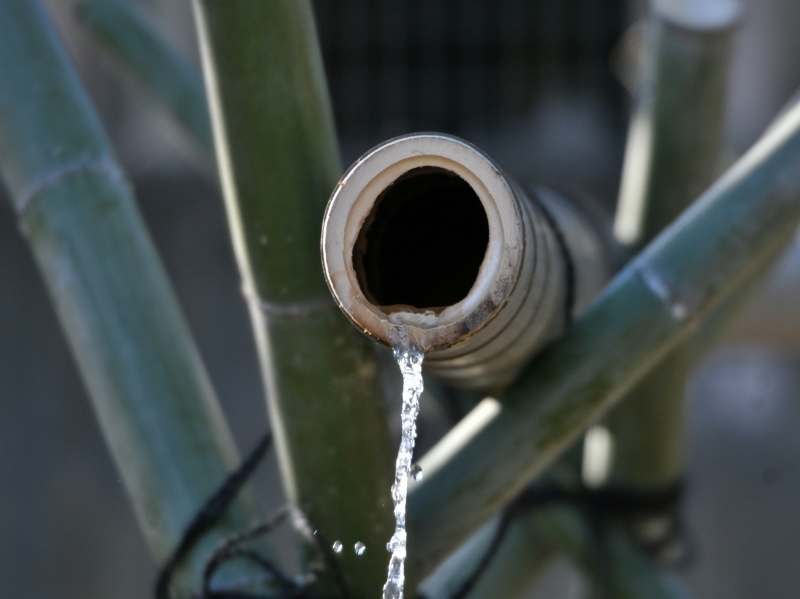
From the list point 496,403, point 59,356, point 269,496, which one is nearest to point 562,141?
point 269,496

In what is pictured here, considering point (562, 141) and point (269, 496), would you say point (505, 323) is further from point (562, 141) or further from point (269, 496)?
point (562, 141)

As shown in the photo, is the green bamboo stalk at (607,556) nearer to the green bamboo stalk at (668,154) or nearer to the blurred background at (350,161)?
the green bamboo stalk at (668,154)

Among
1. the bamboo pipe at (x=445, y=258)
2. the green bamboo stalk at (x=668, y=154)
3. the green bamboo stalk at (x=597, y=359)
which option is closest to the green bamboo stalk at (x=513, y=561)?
the green bamboo stalk at (x=668, y=154)

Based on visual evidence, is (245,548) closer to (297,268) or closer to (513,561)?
(297,268)

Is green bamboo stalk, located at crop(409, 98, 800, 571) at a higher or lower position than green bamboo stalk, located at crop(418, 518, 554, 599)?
higher

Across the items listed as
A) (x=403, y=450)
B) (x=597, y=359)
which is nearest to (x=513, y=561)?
(x=597, y=359)

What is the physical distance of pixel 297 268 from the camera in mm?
1090

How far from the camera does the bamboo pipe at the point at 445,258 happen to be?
86cm

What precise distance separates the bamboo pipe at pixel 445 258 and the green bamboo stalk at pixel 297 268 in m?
0.11

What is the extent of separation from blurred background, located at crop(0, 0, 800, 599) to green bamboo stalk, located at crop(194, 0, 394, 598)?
2353mm

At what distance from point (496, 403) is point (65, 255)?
553 millimetres

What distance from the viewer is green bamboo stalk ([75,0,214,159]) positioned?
5.95 ft

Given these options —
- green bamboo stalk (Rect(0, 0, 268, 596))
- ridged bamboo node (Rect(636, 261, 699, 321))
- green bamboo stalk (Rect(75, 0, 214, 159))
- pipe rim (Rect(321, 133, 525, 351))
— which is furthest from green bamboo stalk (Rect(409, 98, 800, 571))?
green bamboo stalk (Rect(75, 0, 214, 159))

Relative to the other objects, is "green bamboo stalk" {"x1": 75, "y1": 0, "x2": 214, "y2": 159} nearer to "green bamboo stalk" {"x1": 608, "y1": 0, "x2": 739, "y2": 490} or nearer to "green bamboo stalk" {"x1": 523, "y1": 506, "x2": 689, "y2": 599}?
"green bamboo stalk" {"x1": 608, "y1": 0, "x2": 739, "y2": 490}
